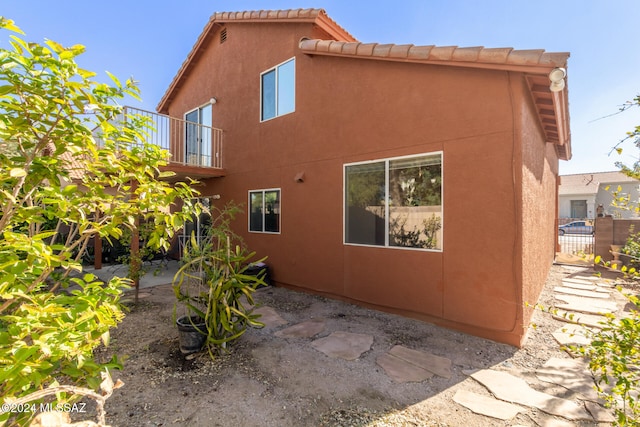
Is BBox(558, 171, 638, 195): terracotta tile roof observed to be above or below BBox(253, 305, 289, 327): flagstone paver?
above

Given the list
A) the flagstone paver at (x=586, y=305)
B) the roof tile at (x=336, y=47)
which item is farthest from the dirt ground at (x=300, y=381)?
the roof tile at (x=336, y=47)

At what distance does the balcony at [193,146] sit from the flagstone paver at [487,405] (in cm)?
774

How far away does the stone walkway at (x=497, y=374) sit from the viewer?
9.34 feet

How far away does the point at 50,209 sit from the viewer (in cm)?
176

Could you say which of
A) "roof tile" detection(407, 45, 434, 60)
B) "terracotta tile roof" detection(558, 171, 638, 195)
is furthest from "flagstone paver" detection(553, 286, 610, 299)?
"terracotta tile roof" detection(558, 171, 638, 195)

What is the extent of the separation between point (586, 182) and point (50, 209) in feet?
117

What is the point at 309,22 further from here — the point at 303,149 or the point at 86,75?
the point at 86,75

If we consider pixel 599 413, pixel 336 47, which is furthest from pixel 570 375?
pixel 336 47

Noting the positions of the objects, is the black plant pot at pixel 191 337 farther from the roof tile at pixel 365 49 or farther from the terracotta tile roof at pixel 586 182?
the terracotta tile roof at pixel 586 182

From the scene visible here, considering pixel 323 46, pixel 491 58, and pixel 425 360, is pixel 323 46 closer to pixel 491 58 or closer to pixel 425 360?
pixel 491 58

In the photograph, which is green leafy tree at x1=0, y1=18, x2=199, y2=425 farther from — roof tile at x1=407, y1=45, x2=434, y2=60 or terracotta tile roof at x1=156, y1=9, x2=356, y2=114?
terracotta tile roof at x1=156, y1=9, x2=356, y2=114

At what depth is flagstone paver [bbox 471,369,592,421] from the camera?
9.27 ft

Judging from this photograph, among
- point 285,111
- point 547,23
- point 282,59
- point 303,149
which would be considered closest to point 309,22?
point 282,59

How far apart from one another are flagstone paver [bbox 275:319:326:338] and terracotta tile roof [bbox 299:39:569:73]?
185 inches
